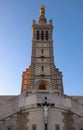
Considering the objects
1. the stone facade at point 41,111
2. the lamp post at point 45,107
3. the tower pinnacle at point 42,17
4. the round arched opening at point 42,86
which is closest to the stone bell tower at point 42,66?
the round arched opening at point 42,86

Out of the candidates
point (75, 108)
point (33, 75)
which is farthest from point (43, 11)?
point (75, 108)

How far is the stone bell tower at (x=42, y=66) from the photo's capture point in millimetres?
52781

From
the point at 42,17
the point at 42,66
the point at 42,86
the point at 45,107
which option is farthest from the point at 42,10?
the point at 45,107

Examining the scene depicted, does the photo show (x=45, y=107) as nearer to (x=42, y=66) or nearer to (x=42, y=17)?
(x=42, y=66)

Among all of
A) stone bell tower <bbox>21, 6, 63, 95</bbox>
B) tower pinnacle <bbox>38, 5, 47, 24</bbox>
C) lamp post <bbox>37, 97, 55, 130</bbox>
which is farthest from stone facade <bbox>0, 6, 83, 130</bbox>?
tower pinnacle <bbox>38, 5, 47, 24</bbox>

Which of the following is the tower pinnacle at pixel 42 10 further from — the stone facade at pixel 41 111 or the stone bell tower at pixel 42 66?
the stone facade at pixel 41 111

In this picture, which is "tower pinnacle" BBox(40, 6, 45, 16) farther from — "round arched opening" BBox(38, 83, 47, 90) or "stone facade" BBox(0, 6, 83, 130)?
"stone facade" BBox(0, 6, 83, 130)

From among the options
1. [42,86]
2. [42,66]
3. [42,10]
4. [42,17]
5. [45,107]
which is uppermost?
[42,10]

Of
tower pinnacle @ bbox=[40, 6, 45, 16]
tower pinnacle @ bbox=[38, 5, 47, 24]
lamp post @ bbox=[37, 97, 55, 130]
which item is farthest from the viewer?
tower pinnacle @ bbox=[40, 6, 45, 16]

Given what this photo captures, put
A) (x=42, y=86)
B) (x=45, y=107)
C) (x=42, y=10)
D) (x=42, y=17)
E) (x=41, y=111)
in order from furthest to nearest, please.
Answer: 1. (x=42, y=10)
2. (x=42, y=17)
3. (x=42, y=86)
4. (x=41, y=111)
5. (x=45, y=107)

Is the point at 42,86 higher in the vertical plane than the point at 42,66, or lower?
lower

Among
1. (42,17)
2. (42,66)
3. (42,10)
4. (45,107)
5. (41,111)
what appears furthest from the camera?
(42,10)

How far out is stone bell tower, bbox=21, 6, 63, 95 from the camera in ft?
173

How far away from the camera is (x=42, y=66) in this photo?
183 feet
